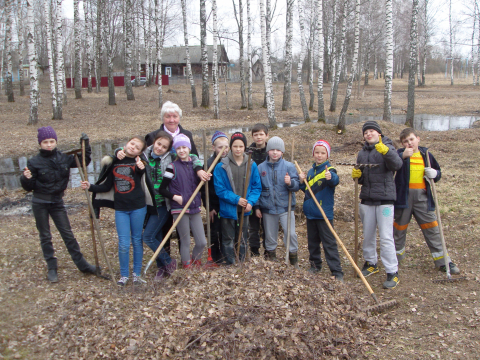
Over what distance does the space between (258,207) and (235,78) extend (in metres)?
50.9

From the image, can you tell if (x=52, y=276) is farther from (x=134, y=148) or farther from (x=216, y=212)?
(x=216, y=212)

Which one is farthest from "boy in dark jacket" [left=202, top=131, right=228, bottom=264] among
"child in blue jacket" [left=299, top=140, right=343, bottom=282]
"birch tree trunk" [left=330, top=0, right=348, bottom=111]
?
"birch tree trunk" [left=330, top=0, right=348, bottom=111]

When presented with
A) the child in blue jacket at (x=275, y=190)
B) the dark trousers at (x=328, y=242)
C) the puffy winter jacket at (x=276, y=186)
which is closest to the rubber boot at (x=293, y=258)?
the child in blue jacket at (x=275, y=190)

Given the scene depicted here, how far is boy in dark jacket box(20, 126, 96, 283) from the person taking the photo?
16.1 ft

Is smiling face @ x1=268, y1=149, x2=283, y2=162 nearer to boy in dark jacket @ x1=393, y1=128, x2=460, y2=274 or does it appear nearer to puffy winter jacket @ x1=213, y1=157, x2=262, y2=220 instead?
puffy winter jacket @ x1=213, y1=157, x2=262, y2=220

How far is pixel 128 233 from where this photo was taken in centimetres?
497

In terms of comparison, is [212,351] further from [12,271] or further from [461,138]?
[461,138]

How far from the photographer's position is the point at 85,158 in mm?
5254

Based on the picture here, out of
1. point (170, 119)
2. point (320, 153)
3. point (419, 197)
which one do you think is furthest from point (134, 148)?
point (419, 197)

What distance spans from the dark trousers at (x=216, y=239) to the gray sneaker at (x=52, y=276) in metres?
2.07

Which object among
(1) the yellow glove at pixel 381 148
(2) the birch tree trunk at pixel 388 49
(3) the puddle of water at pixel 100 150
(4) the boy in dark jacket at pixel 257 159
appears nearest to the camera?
(1) the yellow glove at pixel 381 148

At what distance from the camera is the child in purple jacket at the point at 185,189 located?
193 inches

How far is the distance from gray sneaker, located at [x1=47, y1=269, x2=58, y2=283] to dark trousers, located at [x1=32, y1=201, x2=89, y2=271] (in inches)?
1.7

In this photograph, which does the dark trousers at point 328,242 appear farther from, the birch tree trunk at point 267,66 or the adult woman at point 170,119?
the birch tree trunk at point 267,66
